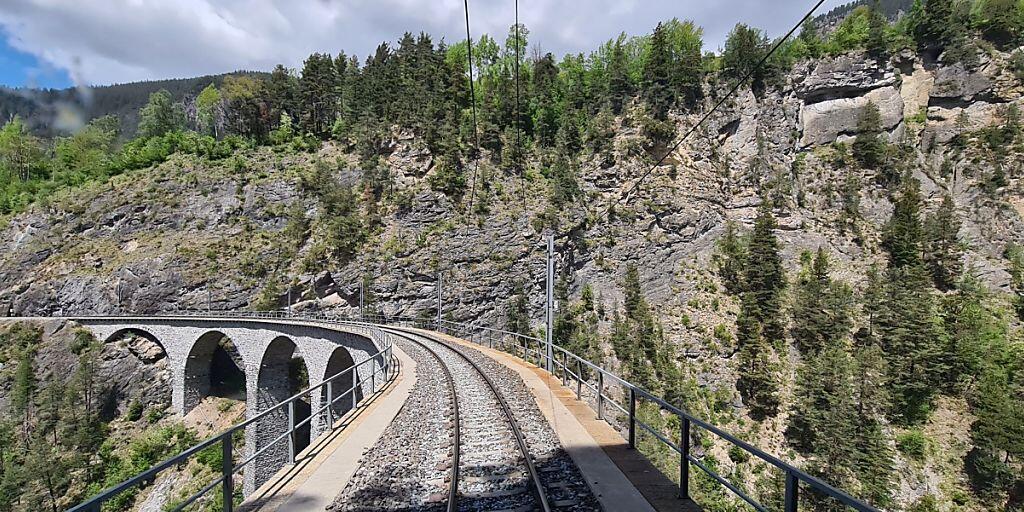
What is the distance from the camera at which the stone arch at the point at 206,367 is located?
37.8 meters

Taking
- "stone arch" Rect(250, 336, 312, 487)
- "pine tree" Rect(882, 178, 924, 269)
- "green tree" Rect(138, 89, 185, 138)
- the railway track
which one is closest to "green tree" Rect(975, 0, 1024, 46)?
"pine tree" Rect(882, 178, 924, 269)

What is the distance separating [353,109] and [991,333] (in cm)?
7704

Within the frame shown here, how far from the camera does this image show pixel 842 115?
181 feet

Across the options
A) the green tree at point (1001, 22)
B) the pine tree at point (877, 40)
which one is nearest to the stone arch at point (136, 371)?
the pine tree at point (877, 40)

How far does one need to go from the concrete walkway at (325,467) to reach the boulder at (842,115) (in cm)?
6405

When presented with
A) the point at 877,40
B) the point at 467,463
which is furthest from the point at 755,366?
the point at 877,40

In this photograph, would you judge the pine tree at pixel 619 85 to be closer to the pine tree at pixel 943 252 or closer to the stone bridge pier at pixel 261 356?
the pine tree at pixel 943 252

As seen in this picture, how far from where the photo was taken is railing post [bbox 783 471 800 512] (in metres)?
3.00

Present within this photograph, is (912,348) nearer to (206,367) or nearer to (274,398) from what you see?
(274,398)

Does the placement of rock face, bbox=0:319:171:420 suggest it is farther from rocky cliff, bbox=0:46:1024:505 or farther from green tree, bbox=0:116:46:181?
green tree, bbox=0:116:46:181

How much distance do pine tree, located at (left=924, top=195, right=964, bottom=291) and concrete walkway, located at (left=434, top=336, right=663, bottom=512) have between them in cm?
5389

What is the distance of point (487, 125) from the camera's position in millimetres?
59500

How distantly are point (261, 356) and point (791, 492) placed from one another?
117 ft

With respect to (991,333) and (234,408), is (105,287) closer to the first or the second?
(234,408)
